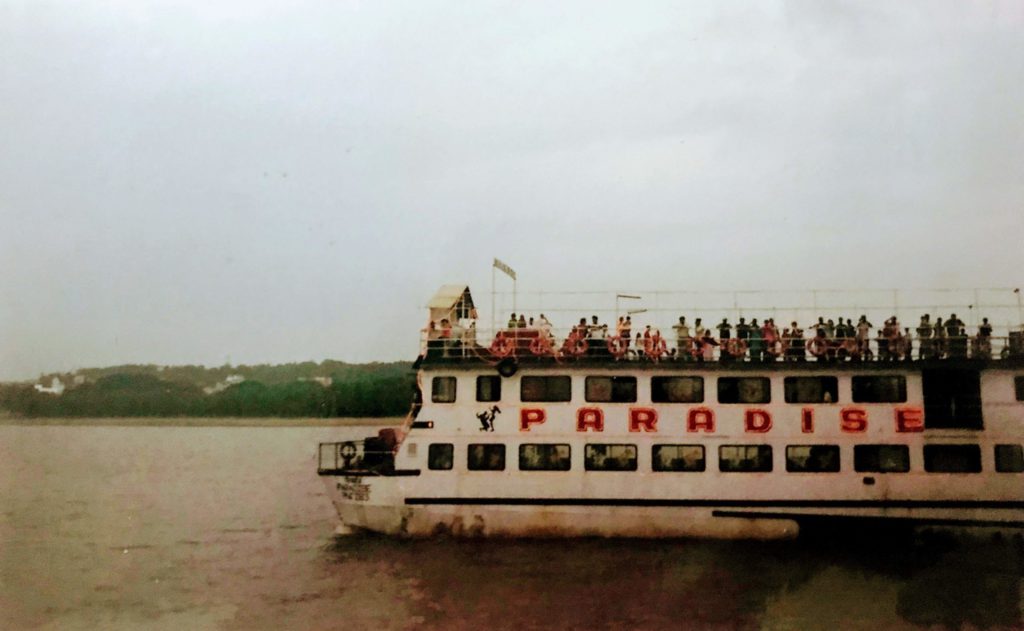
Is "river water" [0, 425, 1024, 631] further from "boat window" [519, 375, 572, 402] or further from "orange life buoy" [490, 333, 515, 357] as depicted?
"orange life buoy" [490, 333, 515, 357]

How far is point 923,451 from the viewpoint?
20.4 meters

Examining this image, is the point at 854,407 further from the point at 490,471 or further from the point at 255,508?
the point at 255,508

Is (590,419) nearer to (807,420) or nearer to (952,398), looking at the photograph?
(807,420)

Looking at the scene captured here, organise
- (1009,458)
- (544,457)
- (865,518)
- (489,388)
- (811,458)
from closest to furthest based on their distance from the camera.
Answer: (1009,458), (865,518), (811,458), (544,457), (489,388)

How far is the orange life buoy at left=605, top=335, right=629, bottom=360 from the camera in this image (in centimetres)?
2097

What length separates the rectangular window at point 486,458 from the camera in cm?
2102

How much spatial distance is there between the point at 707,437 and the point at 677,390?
141cm

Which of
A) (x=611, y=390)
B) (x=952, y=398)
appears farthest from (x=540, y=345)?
(x=952, y=398)

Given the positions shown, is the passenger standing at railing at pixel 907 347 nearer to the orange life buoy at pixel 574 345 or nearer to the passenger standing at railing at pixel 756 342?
the passenger standing at railing at pixel 756 342

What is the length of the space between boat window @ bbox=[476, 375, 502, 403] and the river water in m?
3.79

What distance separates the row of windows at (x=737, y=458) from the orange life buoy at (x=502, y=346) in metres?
2.40

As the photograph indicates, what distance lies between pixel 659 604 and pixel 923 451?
8.49 meters

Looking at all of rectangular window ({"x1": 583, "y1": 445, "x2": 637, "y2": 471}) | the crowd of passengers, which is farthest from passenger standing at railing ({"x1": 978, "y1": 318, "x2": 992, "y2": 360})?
rectangular window ({"x1": 583, "y1": 445, "x2": 637, "y2": 471})

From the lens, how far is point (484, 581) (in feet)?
60.7
